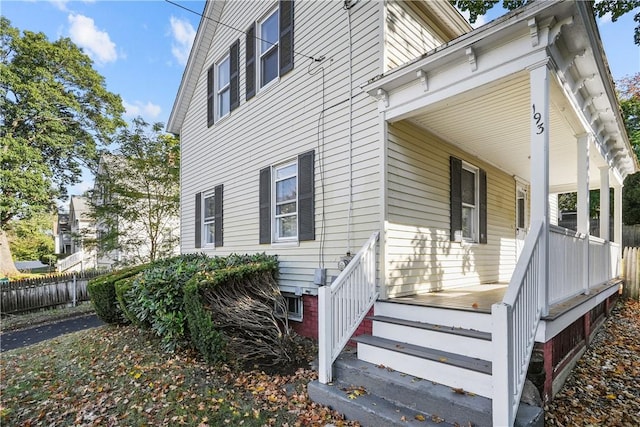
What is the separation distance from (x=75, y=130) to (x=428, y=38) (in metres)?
21.6

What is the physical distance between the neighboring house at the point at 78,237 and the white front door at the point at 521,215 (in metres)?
14.9

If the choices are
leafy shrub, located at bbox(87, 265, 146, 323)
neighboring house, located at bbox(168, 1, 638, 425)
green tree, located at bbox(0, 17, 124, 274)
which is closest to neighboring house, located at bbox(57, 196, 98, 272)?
green tree, located at bbox(0, 17, 124, 274)

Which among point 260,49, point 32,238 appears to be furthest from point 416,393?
point 32,238

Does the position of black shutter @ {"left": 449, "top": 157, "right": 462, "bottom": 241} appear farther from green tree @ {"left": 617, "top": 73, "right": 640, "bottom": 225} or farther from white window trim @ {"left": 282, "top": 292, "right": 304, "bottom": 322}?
green tree @ {"left": 617, "top": 73, "right": 640, "bottom": 225}

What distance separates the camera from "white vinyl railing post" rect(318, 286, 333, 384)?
153 inches

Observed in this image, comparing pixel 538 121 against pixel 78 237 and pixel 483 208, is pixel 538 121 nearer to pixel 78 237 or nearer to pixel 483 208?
pixel 483 208

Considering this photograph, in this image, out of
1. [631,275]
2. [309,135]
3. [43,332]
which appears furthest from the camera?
[43,332]

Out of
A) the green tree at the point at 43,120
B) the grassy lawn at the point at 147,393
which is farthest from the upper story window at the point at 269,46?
the green tree at the point at 43,120

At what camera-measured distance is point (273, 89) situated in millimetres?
6969

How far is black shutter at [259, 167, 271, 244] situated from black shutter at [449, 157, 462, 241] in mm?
3427

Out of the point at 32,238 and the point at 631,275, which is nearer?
the point at 631,275

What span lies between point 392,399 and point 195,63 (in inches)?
391

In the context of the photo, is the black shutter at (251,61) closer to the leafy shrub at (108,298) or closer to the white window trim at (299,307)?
the white window trim at (299,307)

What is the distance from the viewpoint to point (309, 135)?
6.00 meters
